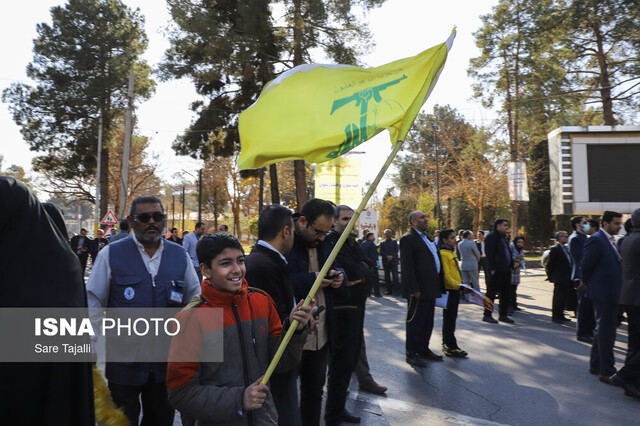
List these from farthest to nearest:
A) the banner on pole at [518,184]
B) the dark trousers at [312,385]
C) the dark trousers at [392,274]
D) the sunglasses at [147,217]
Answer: the banner on pole at [518,184], the dark trousers at [392,274], the dark trousers at [312,385], the sunglasses at [147,217]

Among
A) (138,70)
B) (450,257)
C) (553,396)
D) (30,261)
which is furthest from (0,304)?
(138,70)

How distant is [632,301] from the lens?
5156 millimetres

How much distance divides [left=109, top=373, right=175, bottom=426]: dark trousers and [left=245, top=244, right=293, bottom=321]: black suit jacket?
32.6 inches

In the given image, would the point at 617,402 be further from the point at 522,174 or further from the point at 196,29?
the point at 522,174

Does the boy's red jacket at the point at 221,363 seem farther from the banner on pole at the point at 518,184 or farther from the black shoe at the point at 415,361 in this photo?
the banner on pole at the point at 518,184

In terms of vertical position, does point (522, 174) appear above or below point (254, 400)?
above

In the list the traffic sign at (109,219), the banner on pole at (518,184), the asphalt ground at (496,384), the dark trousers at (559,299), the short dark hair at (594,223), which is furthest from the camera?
the banner on pole at (518,184)

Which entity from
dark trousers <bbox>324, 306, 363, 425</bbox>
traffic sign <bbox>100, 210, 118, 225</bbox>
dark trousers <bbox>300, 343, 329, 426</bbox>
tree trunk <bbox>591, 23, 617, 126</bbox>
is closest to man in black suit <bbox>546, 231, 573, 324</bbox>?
dark trousers <bbox>324, 306, 363, 425</bbox>

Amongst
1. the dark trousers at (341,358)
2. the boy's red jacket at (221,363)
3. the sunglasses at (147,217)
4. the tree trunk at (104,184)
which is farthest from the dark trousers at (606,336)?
the tree trunk at (104,184)

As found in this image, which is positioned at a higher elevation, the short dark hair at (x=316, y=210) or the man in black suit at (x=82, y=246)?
the short dark hair at (x=316, y=210)

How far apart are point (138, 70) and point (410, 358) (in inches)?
1184

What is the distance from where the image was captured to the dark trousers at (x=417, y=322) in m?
6.43

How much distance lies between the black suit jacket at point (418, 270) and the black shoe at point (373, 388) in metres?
1.47

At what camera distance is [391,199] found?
172 feet
